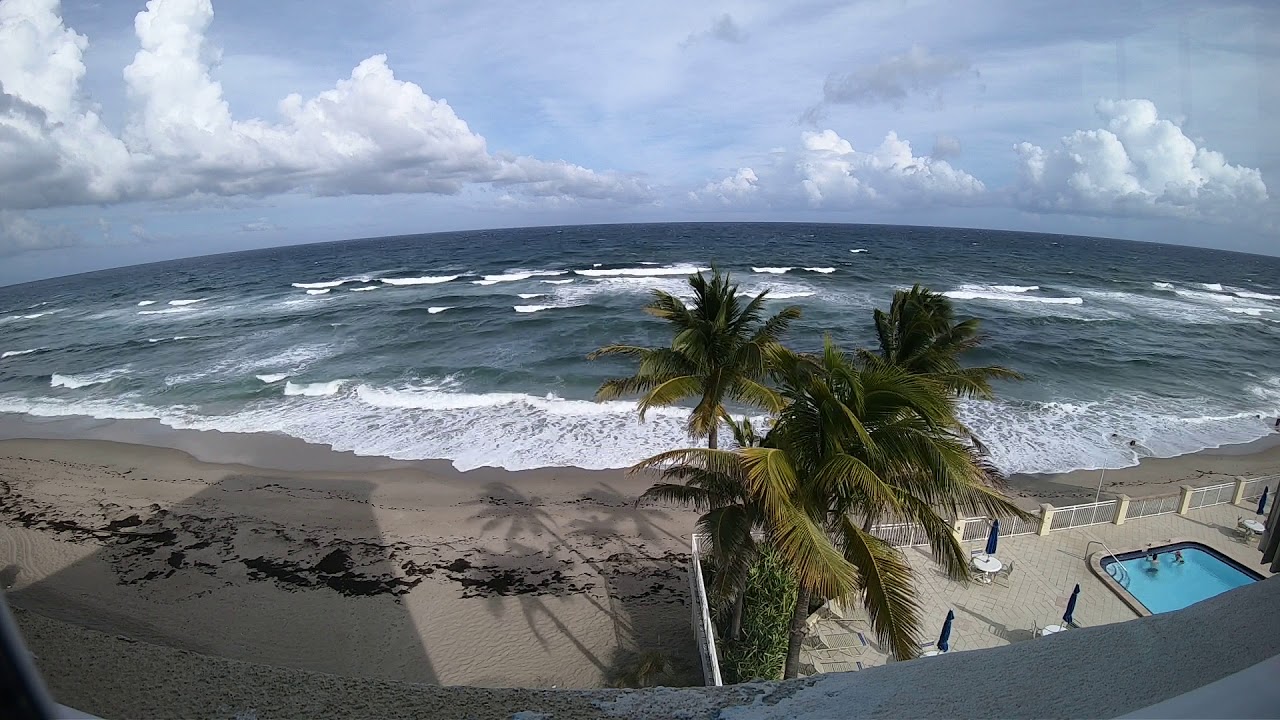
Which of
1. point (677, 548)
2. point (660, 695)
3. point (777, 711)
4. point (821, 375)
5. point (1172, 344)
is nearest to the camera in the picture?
point (777, 711)

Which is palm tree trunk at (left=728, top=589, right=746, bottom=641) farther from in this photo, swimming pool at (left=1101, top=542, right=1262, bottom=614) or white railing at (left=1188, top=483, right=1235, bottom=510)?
white railing at (left=1188, top=483, right=1235, bottom=510)

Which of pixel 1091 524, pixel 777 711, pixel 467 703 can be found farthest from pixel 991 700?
pixel 1091 524

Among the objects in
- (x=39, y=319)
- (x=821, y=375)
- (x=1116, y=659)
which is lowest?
(x=39, y=319)

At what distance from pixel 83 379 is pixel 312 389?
13.8m

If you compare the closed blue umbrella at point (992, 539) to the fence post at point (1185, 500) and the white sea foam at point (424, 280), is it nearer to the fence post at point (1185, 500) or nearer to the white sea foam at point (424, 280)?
the fence post at point (1185, 500)

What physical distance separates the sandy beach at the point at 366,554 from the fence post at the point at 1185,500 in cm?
284

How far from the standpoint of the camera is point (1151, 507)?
44.9 ft

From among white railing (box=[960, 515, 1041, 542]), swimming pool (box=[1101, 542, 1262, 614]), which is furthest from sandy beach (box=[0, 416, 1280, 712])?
white railing (box=[960, 515, 1041, 542])

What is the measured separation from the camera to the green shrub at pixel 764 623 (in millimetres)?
8617

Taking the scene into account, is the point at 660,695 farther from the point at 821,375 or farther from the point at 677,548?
the point at 677,548

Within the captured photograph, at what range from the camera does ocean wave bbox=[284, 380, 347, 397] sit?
25734mm

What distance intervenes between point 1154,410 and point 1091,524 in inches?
608

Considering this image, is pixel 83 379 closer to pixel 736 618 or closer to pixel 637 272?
pixel 736 618

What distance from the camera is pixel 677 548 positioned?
1444cm
